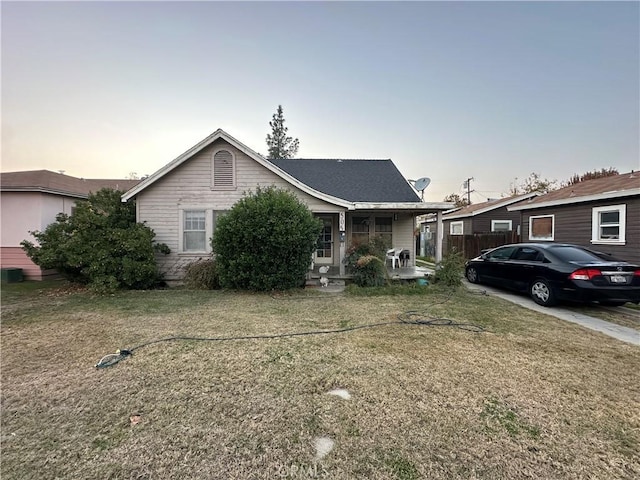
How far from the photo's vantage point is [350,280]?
9.64 metres

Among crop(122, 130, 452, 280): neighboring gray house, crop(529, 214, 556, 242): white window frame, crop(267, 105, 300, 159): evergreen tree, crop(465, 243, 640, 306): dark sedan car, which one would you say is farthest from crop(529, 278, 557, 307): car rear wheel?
crop(267, 105, 300, 159): evergreen tree

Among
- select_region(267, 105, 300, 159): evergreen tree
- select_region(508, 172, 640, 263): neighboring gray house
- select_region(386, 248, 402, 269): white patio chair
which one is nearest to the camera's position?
select_region(508, 172, 640, 263): neighboring gray house

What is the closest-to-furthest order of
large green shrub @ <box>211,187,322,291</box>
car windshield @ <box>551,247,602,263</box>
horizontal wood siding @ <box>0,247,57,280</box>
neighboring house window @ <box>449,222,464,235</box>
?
car windshield @ <box>551,247,602,263</box> → large green shrub @ <box>211,187,322,291</box> → horizontal wood siding @ <box>0,247,57,280</box> → neighboring house window @ <box>449,222,464,235</box>

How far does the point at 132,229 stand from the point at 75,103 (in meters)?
6.72

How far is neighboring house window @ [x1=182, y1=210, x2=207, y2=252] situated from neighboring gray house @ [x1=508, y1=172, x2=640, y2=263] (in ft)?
44.3

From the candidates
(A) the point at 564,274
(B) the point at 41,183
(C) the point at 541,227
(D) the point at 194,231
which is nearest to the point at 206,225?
(D) the point at 194,231

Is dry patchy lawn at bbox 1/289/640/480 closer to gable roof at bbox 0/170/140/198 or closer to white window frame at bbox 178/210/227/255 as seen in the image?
white window frame at bbox 178/210/227/255

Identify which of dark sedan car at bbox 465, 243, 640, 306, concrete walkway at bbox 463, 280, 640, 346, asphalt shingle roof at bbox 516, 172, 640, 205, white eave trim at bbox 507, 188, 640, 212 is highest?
asphalt shingle roof at bbox 516, 172, 640, 205

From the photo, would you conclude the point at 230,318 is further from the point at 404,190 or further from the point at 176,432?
the point at 404,190

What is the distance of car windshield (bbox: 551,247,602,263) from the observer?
6738 mm

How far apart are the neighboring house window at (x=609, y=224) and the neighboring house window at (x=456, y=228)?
1122cm

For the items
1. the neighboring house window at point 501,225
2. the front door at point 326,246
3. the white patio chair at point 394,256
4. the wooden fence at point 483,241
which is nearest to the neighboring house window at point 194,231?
the front door at point 326,246

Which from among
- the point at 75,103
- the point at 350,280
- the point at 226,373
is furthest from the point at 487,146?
the point at 75,103

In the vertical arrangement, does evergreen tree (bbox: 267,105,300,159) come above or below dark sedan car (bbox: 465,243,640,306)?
above
